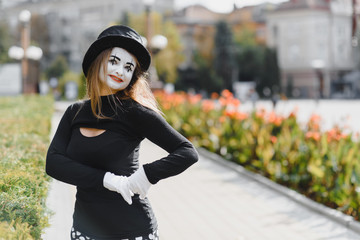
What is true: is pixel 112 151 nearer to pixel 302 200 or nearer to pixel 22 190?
pixel 22 190

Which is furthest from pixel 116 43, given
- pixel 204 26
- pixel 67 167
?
pixel 204 26

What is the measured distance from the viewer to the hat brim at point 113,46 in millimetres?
2414

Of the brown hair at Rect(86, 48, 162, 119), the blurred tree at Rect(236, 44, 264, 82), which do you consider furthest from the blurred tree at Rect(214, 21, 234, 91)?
the brown hair at Rect(86, 48, 162, 119)

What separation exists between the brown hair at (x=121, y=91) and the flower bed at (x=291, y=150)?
4.13 meters

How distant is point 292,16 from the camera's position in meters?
59.0

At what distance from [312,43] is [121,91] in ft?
193

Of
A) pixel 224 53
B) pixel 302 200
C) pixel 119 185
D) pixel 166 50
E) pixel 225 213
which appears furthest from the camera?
pixel 224 53

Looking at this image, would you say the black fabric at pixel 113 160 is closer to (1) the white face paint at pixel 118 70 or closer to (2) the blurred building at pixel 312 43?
(1) the white face paint at pixel 118 70

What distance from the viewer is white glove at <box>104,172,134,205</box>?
2178 mm

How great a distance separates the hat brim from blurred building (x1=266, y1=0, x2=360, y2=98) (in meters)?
55.6

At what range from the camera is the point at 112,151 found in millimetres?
2303

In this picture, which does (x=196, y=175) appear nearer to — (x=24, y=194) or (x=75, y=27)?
(x=24, y=194)

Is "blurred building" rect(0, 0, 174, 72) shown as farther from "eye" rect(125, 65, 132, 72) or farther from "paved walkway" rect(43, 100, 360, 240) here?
"eye" rect(125, 65, 132, 72)

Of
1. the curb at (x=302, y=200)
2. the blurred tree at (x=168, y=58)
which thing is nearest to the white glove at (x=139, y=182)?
the curb at (x=302, y=200)
